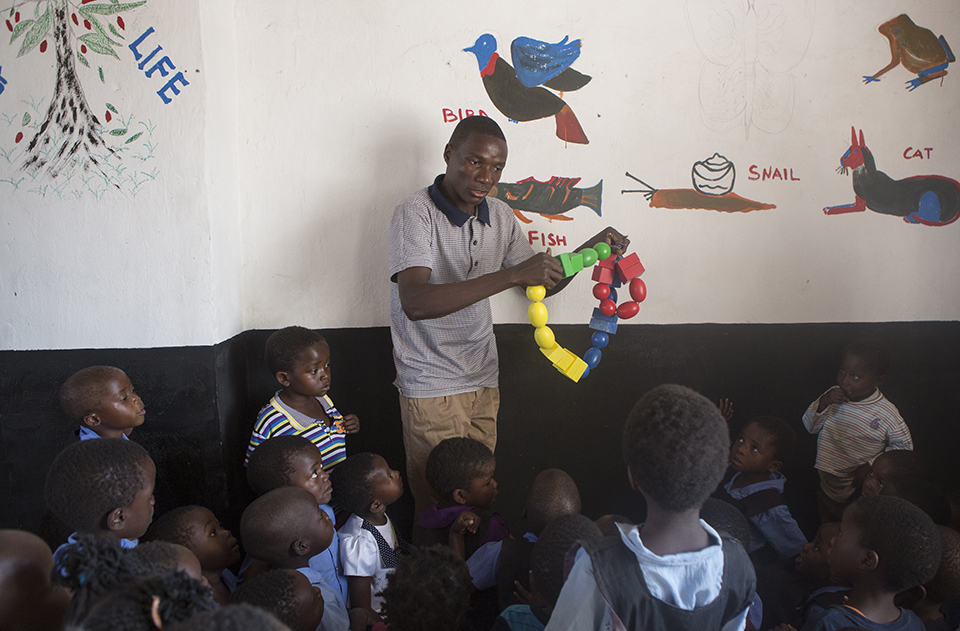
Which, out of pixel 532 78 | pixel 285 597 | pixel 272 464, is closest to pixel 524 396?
pixel 272 464

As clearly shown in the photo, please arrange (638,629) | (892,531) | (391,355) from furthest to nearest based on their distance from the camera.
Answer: (391,355), (892,531), (638,629)

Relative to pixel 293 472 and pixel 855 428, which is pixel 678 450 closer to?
pixel 293 472

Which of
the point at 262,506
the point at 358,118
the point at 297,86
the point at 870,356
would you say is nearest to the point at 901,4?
the point at 870,356

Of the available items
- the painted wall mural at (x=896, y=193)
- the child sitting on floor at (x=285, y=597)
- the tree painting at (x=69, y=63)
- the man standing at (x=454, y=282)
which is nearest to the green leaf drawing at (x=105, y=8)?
the tree painting at (x=69, y=63)

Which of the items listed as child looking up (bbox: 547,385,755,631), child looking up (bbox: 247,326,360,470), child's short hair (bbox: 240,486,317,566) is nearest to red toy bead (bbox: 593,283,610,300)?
child looking up (bbox: 247,326,360,470)

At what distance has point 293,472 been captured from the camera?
222cm

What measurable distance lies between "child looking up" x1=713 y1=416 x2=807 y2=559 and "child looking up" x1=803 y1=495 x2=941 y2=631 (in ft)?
1.91

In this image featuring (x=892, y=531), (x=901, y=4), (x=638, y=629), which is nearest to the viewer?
(x=638, y=629)

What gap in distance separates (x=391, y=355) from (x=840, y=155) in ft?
8.63

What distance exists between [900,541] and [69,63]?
10.9 ft

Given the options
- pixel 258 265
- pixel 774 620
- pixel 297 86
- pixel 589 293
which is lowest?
pixel 774 620

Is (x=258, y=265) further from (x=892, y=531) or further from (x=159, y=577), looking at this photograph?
(x=892, y=531)

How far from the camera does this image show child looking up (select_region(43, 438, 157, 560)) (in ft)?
5.51

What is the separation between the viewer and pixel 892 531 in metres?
1.75
